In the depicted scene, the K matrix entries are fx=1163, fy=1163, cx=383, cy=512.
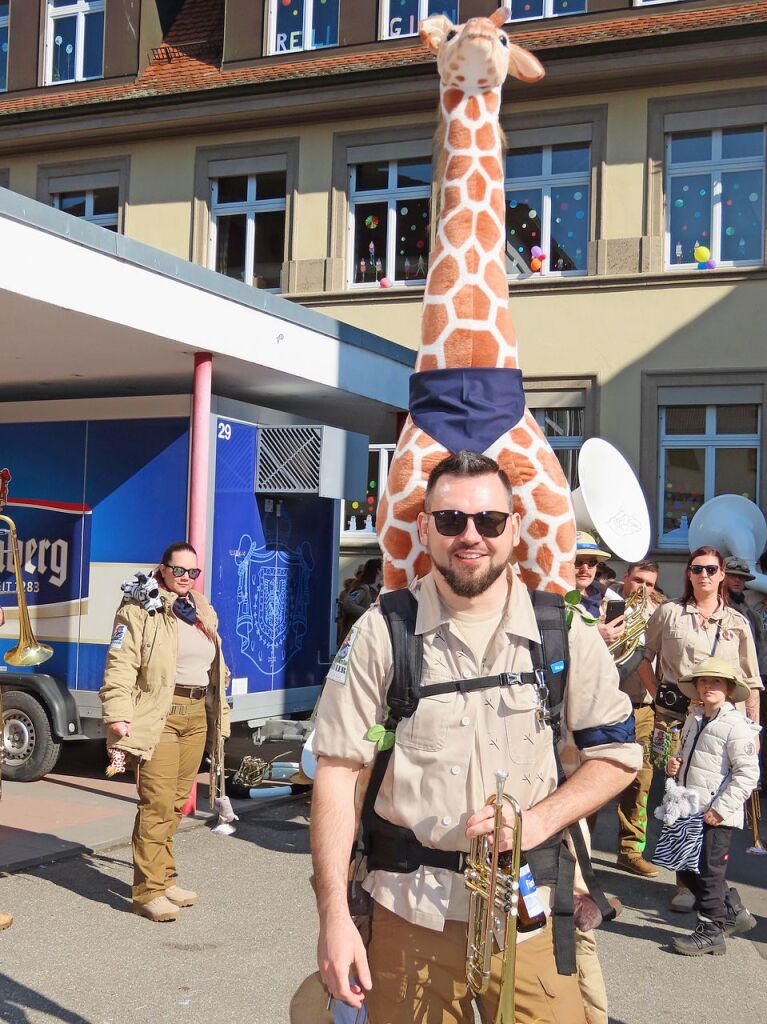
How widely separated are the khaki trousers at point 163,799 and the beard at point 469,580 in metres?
3.83

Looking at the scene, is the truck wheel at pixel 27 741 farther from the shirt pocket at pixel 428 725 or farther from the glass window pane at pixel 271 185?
the glass window pane at pixel 271 185

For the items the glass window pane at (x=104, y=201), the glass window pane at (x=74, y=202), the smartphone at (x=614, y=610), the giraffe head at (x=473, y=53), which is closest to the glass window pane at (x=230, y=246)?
the glass window pane at (x=104, y=201)

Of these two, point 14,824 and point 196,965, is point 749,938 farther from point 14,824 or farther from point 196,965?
point 14,824

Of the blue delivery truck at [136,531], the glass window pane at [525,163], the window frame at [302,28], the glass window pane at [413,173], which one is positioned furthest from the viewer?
the window frame at [302,28]

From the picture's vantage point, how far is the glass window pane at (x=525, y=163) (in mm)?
17125

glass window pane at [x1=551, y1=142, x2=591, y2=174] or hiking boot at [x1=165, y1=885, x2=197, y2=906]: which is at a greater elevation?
glass window pane at [x1=551, y1=142, x2=591, y2=174]

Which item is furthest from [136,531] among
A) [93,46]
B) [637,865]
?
[93,46]

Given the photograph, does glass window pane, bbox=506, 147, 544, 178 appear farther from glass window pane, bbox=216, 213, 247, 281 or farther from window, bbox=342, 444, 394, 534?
glass window pane, bbox=216, 213, 247, 281

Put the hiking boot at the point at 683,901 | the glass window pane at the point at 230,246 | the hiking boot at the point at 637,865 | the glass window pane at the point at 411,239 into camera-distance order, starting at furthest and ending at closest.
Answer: the glass window pane at the point at 230,246
the glass window pane at the point at 411,239
the hiking boot at the point at 637,865
the hiking boot at the point at 683,901

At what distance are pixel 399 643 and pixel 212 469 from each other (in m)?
6.69

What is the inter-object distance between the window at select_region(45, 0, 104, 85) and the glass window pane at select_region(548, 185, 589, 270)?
860 centimetres

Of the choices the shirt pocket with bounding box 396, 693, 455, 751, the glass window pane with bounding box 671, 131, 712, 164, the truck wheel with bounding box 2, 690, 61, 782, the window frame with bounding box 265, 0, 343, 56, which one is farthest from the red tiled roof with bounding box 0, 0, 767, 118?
the shirt pocket with bounding box 396, 693, 455, 751

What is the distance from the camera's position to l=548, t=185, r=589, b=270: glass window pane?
16.9m

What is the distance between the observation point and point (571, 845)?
2982 millimetres
